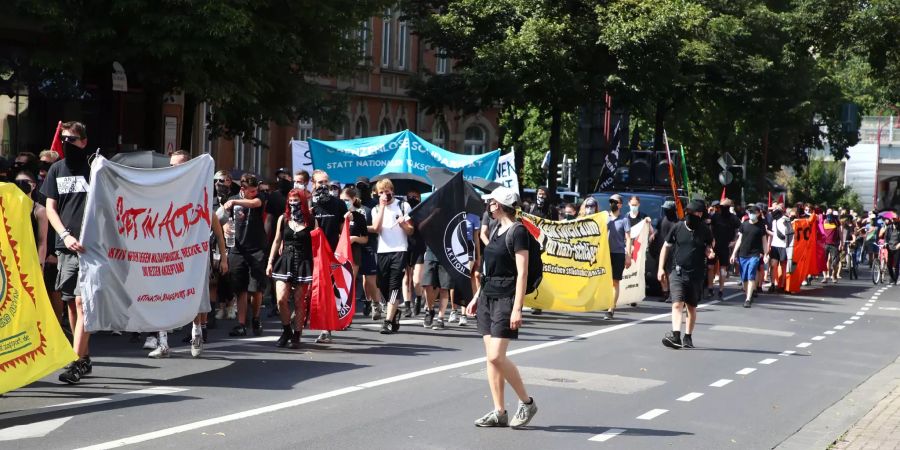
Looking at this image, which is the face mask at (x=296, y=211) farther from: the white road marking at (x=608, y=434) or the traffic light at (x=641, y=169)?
the traffic light at (x=641, y=169)

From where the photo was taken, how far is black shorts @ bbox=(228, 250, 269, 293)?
14594mm

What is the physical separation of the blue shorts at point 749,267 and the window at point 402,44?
23.5 meters

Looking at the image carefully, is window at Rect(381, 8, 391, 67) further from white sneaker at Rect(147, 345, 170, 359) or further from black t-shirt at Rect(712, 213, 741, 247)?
white sneaker at Rect(147, 345, 170, 359)

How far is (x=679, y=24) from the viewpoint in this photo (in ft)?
98.2

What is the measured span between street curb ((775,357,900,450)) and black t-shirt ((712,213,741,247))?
10575mm

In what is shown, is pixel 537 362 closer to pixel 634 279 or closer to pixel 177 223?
pixel 177 223

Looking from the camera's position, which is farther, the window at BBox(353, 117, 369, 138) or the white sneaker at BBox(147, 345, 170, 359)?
the window at BBox(353, 117, 369, 138)

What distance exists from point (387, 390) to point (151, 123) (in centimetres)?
1392

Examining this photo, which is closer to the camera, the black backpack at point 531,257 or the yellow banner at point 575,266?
the black backpack at point 531,257

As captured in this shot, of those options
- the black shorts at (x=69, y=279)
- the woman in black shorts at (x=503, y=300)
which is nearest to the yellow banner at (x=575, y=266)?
the black shorts at (x=69, y=279)

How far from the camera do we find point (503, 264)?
9602 mm

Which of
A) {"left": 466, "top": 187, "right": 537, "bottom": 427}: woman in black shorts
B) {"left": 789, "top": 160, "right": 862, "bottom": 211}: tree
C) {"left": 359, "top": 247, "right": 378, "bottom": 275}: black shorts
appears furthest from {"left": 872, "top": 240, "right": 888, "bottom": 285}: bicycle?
{"left": 789, "top": 160, "right": 862, "bottom": 211}: tree

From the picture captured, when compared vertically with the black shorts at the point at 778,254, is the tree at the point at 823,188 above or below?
above

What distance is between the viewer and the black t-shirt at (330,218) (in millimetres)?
14438
